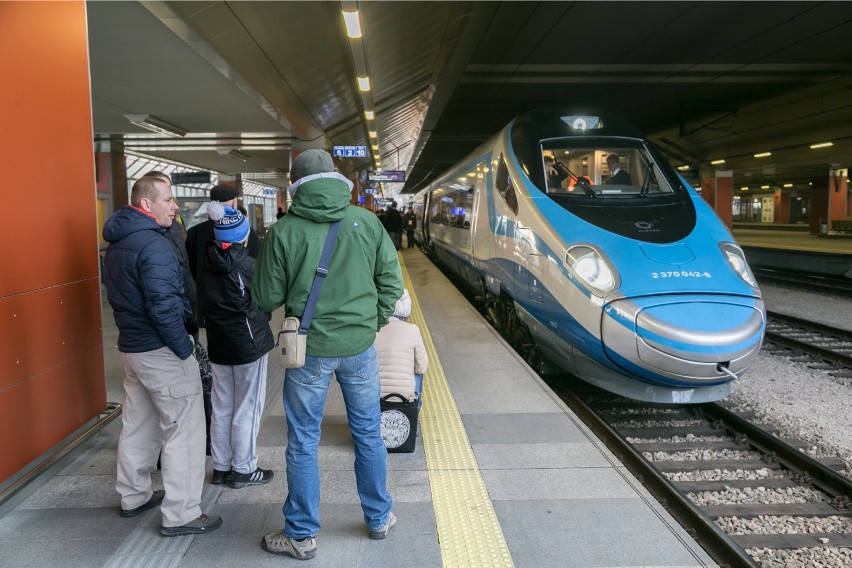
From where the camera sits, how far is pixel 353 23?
830cm

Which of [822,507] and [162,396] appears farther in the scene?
[822,507]

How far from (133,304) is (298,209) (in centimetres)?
94

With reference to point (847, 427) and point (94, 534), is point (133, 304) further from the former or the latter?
point (847, 427)

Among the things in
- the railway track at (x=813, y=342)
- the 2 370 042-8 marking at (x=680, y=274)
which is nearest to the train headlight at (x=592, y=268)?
the 2 370 042-8 marking at (x=680, y=274)

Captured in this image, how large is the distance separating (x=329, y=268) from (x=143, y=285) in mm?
875

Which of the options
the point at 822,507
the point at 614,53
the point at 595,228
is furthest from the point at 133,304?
the point at 614,53

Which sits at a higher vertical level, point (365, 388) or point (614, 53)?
point (614, 53)

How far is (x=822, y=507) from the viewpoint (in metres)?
4.02

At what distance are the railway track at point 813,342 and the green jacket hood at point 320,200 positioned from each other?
6.45 metres

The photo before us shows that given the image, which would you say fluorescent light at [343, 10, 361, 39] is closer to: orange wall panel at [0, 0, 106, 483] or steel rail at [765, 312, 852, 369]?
orange wall panel at [0, 0, 106, 483]

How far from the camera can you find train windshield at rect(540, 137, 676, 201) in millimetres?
6102

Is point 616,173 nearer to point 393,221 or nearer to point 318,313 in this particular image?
point 318,313

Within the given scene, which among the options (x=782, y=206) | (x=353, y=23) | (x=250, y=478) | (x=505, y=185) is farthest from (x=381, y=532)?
(x=782, y=206)

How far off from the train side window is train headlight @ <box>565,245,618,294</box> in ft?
4.51
